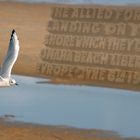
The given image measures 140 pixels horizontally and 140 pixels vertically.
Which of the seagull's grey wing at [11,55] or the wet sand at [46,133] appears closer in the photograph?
the seagull's grey wing at [11,55]

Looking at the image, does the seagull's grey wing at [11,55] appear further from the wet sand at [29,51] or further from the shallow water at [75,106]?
the shallow water at [75,106]

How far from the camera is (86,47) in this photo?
119 feet

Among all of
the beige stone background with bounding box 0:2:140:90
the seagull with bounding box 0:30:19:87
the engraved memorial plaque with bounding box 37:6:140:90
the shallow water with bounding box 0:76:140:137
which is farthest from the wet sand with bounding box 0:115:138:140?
the engraved memorial plaque with bounding box 37:6:140:90

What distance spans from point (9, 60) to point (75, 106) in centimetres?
517

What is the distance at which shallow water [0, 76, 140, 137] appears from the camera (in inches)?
782

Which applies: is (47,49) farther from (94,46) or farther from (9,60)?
(9,60)

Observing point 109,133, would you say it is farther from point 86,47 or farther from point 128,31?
point 128,31

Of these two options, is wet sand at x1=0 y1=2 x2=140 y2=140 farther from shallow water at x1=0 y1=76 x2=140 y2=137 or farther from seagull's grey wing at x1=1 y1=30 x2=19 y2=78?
seagull's grey wing at x1=1 y1=30 x2=19 y2=78

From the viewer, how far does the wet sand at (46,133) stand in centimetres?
1803

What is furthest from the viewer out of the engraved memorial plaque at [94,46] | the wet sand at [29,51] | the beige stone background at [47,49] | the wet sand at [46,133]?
the engraved memorial plaque at [94,46]

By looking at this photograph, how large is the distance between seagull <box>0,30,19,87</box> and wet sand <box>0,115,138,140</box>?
4.09ft

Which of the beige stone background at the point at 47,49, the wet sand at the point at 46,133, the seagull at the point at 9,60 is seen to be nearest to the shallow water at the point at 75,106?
the wet sand at the point at 46,133

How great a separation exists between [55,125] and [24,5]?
93.5 feet

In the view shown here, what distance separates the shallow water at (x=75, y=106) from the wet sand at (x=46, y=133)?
0.49 metres
